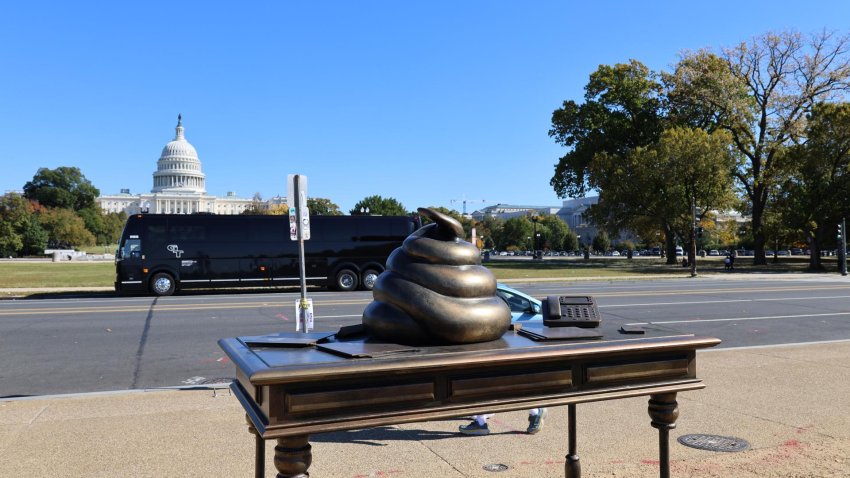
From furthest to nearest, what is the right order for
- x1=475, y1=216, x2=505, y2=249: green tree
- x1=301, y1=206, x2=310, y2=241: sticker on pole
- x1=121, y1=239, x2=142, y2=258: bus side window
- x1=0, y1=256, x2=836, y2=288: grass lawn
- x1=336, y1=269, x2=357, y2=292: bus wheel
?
1. x1=475, y1=216, x2=505, y2=249: green tree
2. x1=0, y1=256, x2=836, y2=288: grass lawn
3. x1=336, y1=269, x2=357, y2=292: bus wheel
4. x1=121, y1=239, x2=142, y2=258: bus side window
5. x1=301, y1=206, x2=310, y2=241: sticker on pole

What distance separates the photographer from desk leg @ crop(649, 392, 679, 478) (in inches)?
151

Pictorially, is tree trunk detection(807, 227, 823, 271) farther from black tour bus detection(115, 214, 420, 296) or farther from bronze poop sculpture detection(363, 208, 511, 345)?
bronze poop sculpture detection(363, 208, 511, 345)

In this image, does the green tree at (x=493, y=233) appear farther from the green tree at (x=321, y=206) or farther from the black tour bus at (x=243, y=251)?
the black tour bus at (x=243, y=251)

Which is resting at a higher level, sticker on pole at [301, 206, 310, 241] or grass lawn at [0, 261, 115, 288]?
sticker on pole at [301, 206, 310, 241]

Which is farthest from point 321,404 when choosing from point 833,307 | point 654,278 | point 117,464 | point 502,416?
point 654,278

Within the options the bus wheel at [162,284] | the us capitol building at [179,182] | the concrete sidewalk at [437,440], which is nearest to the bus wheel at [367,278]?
the bus wheel at [162,284]

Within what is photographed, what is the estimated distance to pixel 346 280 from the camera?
26.0 metres

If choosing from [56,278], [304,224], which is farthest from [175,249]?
[304,224]

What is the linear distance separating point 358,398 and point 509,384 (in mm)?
775

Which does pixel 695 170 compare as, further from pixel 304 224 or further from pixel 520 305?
pixel 304 224

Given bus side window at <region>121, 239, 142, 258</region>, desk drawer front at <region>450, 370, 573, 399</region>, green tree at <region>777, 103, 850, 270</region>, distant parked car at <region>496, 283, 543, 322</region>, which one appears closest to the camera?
desk drawer front at <region>450, 370, 573, 399</region>

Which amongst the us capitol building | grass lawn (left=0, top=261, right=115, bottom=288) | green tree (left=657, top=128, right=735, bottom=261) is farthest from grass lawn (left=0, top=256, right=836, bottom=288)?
the us capitol building

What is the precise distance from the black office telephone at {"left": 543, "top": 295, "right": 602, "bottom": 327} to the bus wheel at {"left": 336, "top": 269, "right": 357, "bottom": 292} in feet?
72.2

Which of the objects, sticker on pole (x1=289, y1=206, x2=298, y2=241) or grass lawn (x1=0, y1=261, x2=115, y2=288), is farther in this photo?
grass lawn (x1=0, y1=261, x2=115, y2=288)
